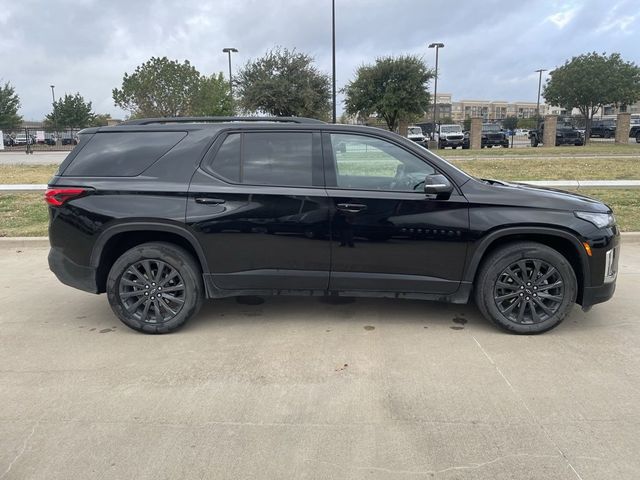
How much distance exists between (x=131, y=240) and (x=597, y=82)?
44.2m

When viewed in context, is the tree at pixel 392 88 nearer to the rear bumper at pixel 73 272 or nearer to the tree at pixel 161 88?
the tree at pixel 161 88

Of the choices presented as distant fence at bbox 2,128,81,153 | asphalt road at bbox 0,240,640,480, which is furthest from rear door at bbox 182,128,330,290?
distant fence at bbox 2,128,81,153

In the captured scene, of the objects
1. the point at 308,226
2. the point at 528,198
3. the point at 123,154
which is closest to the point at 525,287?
the point at 528,198

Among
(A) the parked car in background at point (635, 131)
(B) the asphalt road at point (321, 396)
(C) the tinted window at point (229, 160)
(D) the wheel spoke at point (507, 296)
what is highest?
(A) the parked car in background at point (635, 131)

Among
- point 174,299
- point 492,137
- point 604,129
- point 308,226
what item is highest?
point 604,129

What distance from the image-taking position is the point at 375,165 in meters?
4.46

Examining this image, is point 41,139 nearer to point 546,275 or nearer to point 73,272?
point 73,272

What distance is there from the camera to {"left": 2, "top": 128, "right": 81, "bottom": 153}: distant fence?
4834cm

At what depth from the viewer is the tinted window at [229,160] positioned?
14.4 feet

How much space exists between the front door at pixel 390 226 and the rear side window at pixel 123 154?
57.3 inches

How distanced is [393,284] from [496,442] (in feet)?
5.53

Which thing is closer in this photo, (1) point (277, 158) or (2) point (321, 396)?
(2) point (321, 396)

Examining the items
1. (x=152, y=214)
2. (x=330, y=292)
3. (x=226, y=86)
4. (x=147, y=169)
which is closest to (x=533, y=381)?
(x=330, y=292)

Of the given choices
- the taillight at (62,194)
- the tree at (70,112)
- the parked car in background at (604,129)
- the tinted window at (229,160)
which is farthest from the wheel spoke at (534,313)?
the tree at (70,112)
